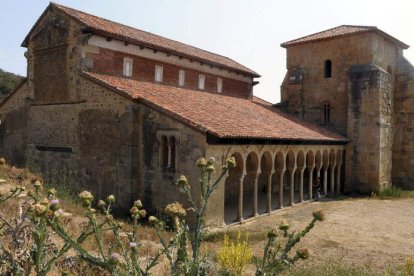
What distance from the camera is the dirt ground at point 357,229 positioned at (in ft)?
31.5

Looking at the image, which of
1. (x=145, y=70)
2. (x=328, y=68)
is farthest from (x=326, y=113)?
(x=145, y=70)

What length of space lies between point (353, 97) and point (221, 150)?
11.9 meters

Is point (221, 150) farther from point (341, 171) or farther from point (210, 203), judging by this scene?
point (341, 171)

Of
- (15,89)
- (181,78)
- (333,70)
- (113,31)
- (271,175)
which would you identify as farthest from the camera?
(333,70)

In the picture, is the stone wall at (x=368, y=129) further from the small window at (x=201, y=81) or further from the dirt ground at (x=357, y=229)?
the small window at (x=201, y=81)

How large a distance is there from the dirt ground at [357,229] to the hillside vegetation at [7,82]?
3471 cm

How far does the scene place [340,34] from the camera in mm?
21438

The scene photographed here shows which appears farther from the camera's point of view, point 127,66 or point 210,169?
point 127,66

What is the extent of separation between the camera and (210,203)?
→ 11.7 m

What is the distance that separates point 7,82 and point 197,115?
3510 centimetres

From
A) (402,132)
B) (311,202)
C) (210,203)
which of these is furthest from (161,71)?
(402,132)

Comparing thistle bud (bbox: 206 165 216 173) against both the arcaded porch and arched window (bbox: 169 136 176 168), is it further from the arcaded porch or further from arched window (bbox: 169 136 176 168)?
arched window (bbox: 169 136 176 168)

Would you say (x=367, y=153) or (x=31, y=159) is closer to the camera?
(x=31, y=159)

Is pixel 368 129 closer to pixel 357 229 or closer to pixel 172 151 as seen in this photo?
pixel 357 229
